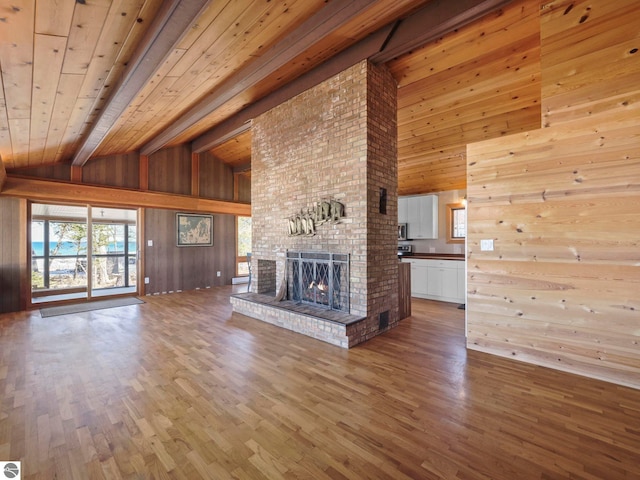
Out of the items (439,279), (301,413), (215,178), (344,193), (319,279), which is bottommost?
(301,413)

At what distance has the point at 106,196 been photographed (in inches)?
235

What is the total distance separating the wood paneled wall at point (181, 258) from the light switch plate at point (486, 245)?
665 cm

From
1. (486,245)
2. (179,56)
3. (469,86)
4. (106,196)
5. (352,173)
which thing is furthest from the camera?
(106,196)

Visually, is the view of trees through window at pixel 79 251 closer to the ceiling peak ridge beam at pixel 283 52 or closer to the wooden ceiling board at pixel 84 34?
the ceiling peak ridge beam at pixel 283 52

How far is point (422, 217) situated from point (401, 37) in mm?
3971

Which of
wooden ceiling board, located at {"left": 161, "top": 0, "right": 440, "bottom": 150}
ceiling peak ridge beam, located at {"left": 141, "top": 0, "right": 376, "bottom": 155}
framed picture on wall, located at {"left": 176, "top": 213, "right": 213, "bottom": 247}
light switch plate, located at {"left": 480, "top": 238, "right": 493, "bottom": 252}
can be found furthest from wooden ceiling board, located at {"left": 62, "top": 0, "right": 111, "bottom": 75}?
framed picture on wall, located at {"left": 176, "top": 213, "right": 213, "bottom": 247}

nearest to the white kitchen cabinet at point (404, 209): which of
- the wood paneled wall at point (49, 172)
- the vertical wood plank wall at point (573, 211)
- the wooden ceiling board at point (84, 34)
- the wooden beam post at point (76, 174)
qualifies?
the vertical wood plank wall at point (573, 211)

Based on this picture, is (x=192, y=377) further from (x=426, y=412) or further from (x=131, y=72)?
(x=131, y=72)

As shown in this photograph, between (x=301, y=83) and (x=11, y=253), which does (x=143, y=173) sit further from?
(x=301, y=83)

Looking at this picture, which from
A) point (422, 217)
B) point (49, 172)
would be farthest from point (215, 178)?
point (422, 217)

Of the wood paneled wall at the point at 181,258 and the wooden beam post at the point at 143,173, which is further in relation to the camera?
the wood paneled wall at the point at 181,258

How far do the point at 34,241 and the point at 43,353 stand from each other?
4.42 m

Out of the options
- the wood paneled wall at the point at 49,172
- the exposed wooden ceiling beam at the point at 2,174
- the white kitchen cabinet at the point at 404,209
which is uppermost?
the wood paneled wall at the point at 49,172

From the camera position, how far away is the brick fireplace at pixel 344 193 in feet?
11.6
